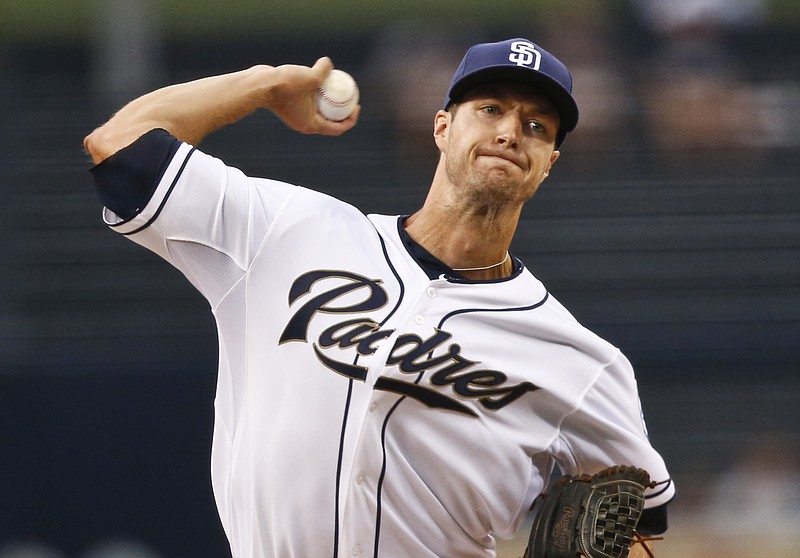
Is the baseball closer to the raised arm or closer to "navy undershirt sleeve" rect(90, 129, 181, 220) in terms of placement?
the raised arm

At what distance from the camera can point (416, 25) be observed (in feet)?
23.5

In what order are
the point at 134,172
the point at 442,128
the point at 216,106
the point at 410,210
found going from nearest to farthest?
the point at 134,172
the point at 216,106
the point at 442,128
the point at 410,210

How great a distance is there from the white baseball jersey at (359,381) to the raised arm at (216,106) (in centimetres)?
9

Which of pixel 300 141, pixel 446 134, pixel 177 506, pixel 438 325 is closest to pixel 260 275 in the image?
pixel 438 325

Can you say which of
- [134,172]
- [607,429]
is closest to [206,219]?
[134,172]

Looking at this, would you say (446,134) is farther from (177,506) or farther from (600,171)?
(600,171)

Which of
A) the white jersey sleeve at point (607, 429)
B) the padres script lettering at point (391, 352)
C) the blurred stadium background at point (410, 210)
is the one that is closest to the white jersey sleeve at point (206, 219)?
the padres script lettering at point (391, 352)

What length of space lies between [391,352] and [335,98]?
1.66 ft

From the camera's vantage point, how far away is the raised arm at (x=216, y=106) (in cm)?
230

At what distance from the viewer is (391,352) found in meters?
2.33

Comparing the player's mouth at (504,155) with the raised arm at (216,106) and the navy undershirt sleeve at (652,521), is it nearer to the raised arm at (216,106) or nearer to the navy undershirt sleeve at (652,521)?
the raised arm at (216,106)

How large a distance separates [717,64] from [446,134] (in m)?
4.66

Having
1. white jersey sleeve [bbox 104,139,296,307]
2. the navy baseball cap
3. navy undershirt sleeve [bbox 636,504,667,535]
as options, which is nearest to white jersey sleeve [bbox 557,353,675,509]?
navy undershirt sleeve [bbox 636,504,667,535]

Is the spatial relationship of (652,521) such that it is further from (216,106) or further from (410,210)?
(410,210)
